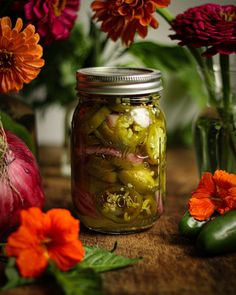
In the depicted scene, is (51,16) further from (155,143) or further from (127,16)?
(155,143)

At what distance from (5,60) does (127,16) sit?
0.19 metres

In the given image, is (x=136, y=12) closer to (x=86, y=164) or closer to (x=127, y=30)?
(x=127, y=30)

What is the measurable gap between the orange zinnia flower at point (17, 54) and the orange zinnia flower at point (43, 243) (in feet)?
0.69

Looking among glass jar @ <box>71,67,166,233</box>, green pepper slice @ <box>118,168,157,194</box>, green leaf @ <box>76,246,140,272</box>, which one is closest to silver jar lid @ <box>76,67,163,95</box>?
glass jar @ <box>71,67,166,233</box>

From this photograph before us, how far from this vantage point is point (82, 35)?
4.19ft

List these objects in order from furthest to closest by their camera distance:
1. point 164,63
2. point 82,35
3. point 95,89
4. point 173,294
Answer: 1. point 82,35
2. point 164,63
3. point 95,89
4. point 173,294

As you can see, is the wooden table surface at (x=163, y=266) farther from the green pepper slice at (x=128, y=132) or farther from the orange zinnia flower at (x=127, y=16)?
the orange zinnia flower at (x=127, y=16)

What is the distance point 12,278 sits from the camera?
65 cm

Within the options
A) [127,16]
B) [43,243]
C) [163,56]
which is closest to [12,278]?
[43,243]

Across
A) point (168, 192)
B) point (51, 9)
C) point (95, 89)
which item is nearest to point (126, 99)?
point (95, 89)

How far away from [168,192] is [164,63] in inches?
9.7

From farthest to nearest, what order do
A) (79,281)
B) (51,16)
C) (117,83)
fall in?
1. (51,16)
2. (117,83)
3. (79,281)

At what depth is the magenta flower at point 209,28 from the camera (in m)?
0.81

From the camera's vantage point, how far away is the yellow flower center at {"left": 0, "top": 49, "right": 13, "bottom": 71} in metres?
0.77
